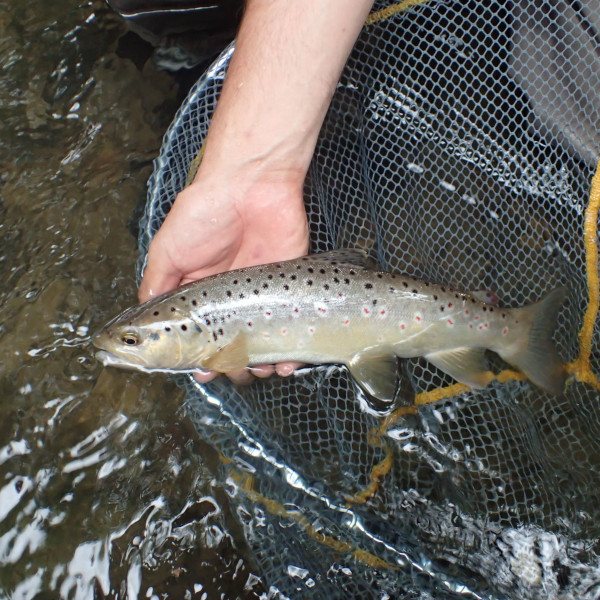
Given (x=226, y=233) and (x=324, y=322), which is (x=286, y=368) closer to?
(x=324, y=322)

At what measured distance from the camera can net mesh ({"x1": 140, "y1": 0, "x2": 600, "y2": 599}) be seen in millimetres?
2436

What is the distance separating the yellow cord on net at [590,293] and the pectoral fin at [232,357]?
136 centimetres

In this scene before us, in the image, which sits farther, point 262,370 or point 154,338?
point 262,370

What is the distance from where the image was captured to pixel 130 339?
7.82 ft

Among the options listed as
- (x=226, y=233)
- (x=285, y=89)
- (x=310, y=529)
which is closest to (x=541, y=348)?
(x=310, y=529)

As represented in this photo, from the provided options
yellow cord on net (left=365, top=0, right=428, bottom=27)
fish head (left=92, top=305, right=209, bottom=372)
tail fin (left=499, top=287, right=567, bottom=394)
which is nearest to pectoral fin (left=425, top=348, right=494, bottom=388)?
tail fin (left=499, top=287, right=567, bottom=394)

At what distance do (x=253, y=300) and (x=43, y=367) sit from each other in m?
1.22

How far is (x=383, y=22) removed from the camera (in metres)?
2.79

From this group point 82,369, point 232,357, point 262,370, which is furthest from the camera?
point 82,369

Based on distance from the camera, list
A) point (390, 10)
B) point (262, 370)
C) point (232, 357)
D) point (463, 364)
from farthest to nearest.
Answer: point (390, 10) → point (262, 370) → point (463, 364) → point (232, 357)

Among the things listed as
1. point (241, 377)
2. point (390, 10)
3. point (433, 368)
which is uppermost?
point (390, 10)

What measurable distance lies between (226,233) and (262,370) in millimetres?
579

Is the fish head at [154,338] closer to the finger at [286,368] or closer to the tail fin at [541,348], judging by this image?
the finger at [286,368]

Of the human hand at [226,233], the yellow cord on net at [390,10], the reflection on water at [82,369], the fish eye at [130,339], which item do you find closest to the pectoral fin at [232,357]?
the human hand at [226,233]
